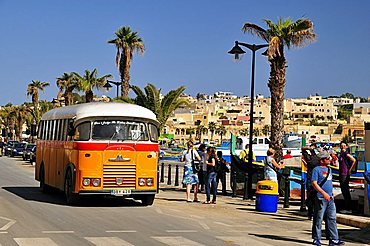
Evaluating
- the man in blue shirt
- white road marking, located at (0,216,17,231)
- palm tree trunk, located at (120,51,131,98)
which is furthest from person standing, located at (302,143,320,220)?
palm tree trunk, located at (120,51,131,98)

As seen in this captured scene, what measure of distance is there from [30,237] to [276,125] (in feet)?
48.3

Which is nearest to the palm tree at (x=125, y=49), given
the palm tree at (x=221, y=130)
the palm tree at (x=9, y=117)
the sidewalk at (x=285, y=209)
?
the sidewalk at (x=285, y=209)

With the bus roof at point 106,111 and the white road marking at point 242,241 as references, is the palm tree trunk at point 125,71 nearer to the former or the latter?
the bus roof at point 106,111

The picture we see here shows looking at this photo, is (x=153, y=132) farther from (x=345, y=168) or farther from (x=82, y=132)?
(x=345, y=168)

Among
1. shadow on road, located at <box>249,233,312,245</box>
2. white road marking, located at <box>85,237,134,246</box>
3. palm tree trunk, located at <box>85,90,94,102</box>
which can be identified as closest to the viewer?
white road marking, located at <box>85,237,134,246</box>

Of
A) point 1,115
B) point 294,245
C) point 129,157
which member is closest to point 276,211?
point 129,157

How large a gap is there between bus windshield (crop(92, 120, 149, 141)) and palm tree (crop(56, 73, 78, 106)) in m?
38.2

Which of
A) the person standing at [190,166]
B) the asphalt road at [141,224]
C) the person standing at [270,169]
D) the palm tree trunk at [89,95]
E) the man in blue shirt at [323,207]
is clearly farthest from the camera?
the palm tree trunk at [89,95]

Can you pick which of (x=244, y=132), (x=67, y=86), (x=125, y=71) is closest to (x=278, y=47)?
(x=125, y=71)

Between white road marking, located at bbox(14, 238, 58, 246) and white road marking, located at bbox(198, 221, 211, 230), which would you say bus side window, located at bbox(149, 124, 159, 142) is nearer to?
white road marking, located at bbox(198, 221, 211, 230)

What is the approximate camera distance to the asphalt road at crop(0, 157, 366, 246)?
1320 cm

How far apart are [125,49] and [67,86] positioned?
1412 cm

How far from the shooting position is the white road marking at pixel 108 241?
12.4m

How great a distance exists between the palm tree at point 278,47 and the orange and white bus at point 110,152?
695 centimetres
